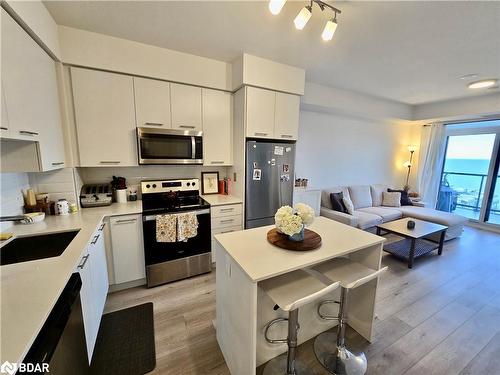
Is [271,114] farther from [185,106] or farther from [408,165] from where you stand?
[408,165]

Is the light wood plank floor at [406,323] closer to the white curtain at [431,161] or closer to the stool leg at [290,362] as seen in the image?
the stool leg at [290,362]

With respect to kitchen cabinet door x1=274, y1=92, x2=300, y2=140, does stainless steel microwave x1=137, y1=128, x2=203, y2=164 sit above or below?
below

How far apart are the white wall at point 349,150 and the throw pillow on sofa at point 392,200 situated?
581 mm

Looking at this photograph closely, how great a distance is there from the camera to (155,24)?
195 centimetres

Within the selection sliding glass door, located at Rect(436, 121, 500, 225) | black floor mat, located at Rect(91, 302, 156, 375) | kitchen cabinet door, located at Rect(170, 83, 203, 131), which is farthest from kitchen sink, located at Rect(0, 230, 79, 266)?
sliding glass door, located at Rect(436, 121, 500, 225)

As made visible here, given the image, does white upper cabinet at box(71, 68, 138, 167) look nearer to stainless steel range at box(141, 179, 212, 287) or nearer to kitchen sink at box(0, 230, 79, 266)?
stainless steel range at box(141, 179, 212, 287)

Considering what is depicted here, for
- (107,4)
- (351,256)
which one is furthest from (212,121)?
(351,256)

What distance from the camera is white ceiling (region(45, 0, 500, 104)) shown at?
5.58 feet

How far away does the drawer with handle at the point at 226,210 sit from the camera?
2.64 m

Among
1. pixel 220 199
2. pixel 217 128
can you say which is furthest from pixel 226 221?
pixel 217 128

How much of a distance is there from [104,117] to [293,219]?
7.36 feet

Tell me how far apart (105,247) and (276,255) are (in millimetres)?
1844

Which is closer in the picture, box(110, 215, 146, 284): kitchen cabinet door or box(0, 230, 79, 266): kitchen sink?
box(0, 230, 79, 266): kitchen sink

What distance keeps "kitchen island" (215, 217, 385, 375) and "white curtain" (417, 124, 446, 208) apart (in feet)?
16.0
